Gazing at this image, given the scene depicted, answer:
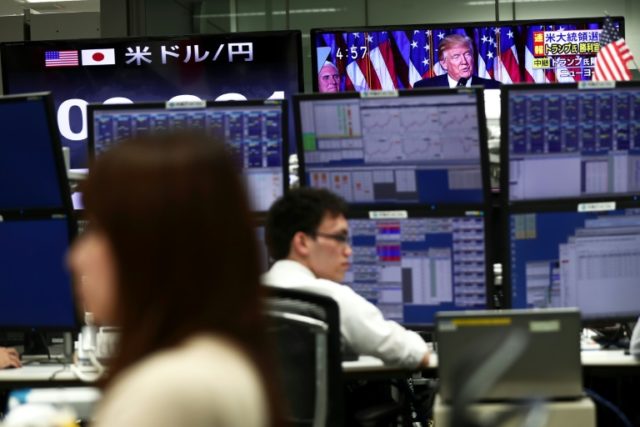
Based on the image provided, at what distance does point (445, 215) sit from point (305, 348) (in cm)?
122

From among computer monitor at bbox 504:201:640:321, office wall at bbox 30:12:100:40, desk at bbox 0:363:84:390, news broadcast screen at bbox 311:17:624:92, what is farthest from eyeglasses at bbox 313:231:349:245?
office wall at bbox 30:12:100:40

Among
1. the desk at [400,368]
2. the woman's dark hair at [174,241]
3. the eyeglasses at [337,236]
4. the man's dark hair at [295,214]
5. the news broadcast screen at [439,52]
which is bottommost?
the desk at [400,368]

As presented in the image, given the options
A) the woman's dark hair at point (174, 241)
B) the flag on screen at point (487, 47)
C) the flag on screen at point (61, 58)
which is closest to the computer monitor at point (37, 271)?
the woman's dark hair at point (174, 241)

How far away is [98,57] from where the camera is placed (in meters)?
6.75

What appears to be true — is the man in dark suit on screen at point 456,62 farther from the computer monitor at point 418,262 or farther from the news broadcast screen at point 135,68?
the computer monitor at point 418,262

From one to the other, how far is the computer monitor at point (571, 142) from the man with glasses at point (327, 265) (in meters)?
0.70

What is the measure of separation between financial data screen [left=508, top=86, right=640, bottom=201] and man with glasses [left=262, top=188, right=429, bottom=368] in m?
0.71

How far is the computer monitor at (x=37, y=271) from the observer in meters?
3.88

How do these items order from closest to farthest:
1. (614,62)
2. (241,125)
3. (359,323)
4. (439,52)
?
(359,323), (241,125), (614,62), (439,52)

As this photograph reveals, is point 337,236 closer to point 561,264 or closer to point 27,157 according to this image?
point 561,264

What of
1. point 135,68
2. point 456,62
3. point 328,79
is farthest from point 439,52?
point 135,68

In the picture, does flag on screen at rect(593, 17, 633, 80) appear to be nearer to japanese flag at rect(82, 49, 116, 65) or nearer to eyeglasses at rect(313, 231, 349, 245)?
eyeglasses at rect(313, 231, 349, 245)

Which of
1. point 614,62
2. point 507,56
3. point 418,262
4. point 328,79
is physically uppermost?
point 507,56

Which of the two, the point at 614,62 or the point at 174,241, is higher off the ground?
the point at 614,62
